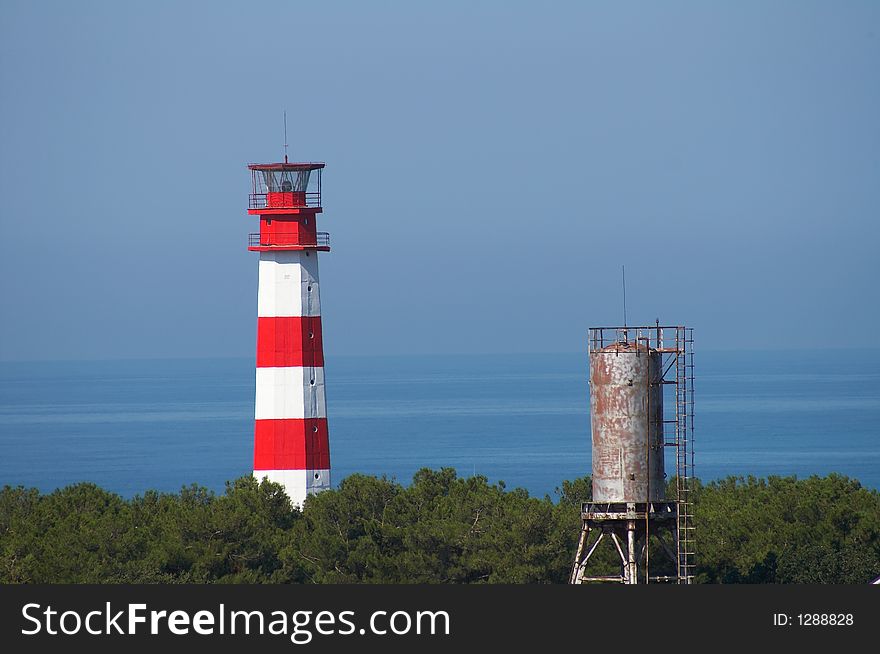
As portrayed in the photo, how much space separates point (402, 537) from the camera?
43.6 meters

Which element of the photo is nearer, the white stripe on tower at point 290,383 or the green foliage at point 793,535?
the green foliage at point 793,535

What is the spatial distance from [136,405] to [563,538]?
163m

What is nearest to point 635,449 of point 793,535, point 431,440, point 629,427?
point 629,427

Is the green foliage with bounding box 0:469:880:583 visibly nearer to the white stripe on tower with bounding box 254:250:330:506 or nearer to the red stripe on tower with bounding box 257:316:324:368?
the white stripe on tower with bounding box 254:250:330:506

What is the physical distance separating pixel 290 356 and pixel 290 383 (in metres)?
0.67

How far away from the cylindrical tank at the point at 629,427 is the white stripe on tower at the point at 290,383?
15.0 metres

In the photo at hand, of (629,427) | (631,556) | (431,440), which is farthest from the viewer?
(431,440)

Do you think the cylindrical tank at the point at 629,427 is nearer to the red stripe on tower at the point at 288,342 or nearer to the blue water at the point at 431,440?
the red stripe on tower at the point at 288,342

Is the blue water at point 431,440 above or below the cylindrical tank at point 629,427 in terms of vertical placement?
above

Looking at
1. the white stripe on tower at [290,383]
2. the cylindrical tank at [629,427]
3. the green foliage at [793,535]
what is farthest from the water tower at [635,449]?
the white stripe on tower at [290,383]

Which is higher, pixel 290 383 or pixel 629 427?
pixel 290 383

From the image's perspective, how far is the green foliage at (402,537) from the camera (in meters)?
40.2

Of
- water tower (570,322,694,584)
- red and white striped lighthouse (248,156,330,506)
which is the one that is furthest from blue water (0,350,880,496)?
water tower (570,322,694,584)

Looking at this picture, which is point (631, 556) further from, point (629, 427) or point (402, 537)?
point (402, 537)
